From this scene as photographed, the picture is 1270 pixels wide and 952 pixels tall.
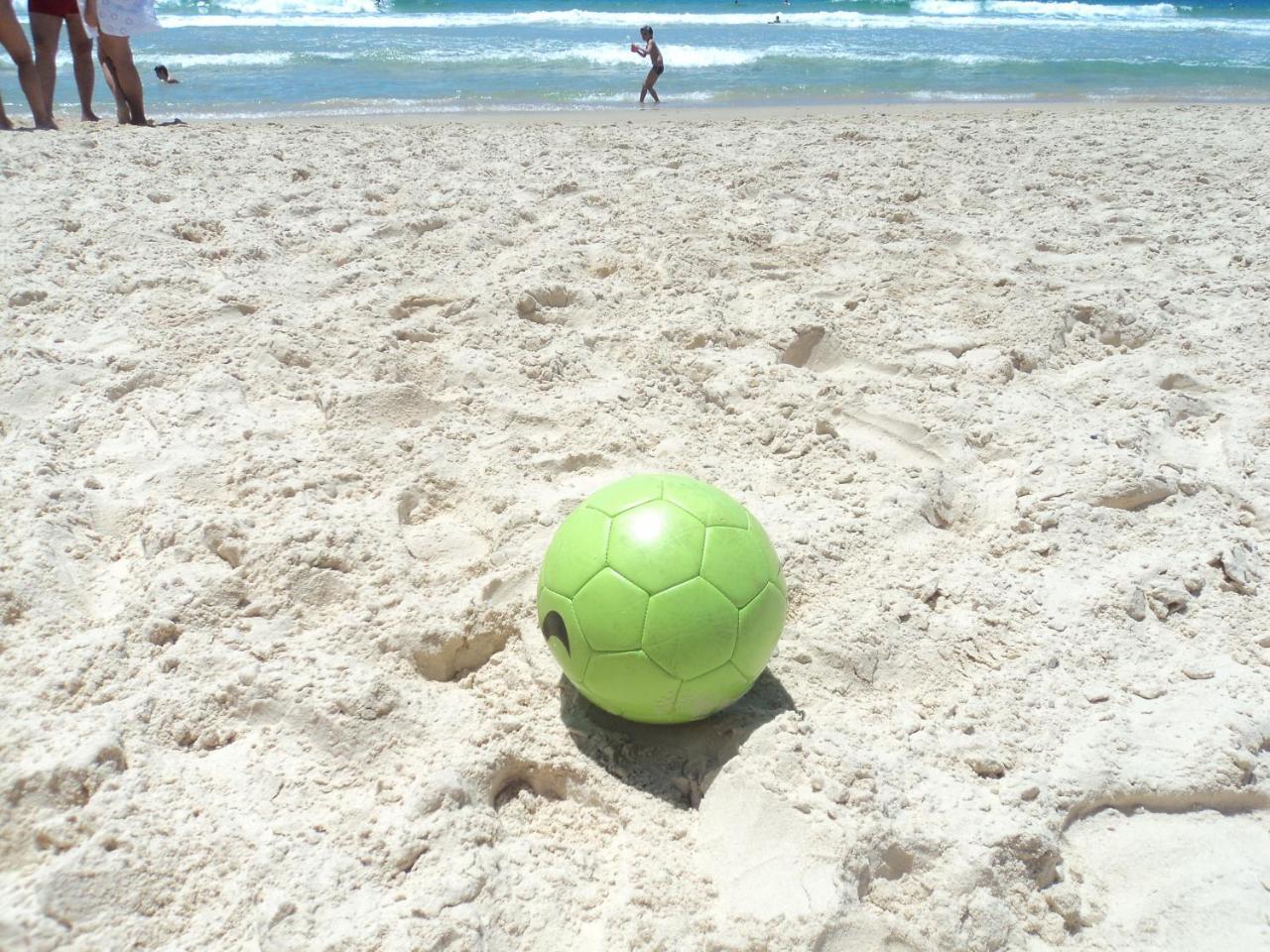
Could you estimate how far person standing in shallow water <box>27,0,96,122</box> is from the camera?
6.80 metres

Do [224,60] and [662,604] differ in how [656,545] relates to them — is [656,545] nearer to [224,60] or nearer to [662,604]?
[662,604]

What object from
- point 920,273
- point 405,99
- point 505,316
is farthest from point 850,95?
point 505,316

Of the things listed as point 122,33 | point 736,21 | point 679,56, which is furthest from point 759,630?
point 736,21

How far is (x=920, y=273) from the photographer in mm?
4227

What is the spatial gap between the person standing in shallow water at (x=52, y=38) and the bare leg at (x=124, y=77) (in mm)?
154

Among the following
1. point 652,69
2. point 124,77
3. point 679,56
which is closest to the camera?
point 124,77

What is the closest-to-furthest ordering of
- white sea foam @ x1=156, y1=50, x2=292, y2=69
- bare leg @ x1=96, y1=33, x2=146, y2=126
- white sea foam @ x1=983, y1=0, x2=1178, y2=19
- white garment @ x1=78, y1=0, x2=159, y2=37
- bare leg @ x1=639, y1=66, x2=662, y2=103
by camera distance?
white garment @ x1=78, y1=0, x2=159, y2=37, bare leg @ x1=96, y1=33, x2=146, y2=126, bare leg @ x1=639, y1=66, x2=662, y2=103, white sea foam @ x1=156, y1=50, x2=292, y2=69, white sea foam @ x1=983, y1=0, x2=1178, y2=19

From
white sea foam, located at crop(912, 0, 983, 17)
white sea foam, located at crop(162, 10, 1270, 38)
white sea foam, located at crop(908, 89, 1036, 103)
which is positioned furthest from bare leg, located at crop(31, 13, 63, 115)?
white sea foam, located at crop(912, 0, 983, 17)

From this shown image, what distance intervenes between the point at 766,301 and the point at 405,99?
7082mm

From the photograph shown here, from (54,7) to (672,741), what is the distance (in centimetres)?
755

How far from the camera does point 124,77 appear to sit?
22.6 ft

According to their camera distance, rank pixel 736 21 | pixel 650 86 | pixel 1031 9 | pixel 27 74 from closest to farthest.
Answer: pixel 27 74
pixel 650 86
pixel 736 21
pixel 1031 9

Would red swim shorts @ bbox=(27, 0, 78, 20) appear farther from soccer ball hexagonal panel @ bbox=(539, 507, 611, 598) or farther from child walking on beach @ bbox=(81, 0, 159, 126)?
soccer ball hexagonal panel @ bbox=(539, 507, 611, 598)

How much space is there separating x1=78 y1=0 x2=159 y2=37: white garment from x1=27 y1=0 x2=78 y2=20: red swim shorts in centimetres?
51
